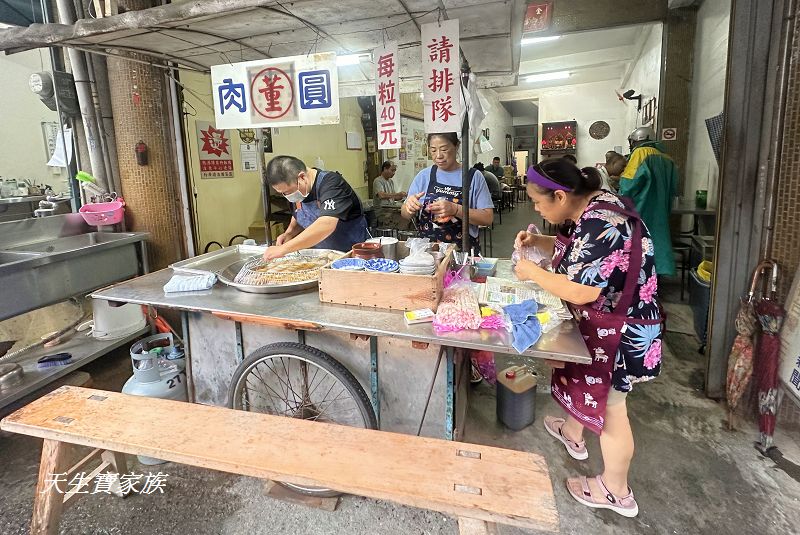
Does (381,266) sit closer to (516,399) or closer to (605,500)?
(516,399)

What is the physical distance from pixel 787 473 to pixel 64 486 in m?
3.72

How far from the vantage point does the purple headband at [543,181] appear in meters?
1.88

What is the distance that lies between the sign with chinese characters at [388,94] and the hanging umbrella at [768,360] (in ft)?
8.14

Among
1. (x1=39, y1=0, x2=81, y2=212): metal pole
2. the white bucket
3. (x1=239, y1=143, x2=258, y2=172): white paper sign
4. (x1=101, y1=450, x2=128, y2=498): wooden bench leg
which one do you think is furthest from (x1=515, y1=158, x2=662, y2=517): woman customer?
(x1=239, y1=143, x2=258, y2=172): white paper sign

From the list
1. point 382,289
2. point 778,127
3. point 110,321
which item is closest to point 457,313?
point 382,289

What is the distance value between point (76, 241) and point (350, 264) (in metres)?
3.44

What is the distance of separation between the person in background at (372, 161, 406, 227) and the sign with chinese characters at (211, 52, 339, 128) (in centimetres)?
433

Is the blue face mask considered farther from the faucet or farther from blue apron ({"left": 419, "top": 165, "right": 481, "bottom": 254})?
the faucet

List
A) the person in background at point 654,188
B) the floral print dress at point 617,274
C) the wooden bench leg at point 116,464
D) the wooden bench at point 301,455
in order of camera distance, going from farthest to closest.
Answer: the person in background at point 654,188 < the wooden bench leg at point 116,464 < the floral print dress at point 617,274 < the wooden bench at point 301,455

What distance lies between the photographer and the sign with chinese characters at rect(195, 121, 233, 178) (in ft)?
18.2

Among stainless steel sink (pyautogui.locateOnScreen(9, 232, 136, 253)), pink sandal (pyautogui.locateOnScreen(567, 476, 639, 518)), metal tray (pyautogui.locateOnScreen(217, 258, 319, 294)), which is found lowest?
pink sandal (pyautogui.locateOnScreen(567, 476, 639, 518))

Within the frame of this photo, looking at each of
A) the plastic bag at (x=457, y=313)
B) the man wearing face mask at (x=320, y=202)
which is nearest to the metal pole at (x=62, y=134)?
the man wearing face mask at (x=320, y=202)

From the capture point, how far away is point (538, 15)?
5.68m

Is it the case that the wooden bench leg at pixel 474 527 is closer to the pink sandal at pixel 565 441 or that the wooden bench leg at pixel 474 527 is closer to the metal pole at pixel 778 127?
the pink sandal at pixel 565 441
